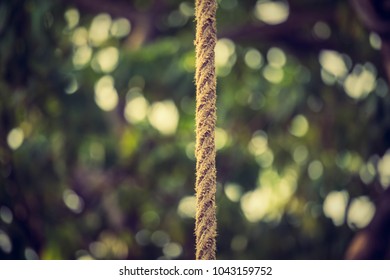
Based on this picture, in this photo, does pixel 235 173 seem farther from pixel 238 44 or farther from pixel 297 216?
pixel 238 44

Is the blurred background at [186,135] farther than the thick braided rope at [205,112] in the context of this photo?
Yes

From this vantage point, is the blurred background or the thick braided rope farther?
the blurred background

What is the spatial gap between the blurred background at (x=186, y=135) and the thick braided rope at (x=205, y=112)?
106 centimetres

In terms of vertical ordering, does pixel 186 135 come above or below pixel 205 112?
below

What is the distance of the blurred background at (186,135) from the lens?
1.62 metres

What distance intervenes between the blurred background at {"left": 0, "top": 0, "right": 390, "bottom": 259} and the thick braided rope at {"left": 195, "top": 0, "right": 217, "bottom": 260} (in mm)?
1060

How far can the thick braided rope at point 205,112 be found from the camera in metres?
0.48

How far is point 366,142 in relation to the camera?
1.72 metres

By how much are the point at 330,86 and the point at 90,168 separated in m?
0.77

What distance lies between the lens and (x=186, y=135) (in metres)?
1.64

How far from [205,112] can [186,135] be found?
1.16m

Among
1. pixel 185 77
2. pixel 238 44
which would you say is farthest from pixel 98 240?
pixel 238 44

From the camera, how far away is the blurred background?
162 centimetres
